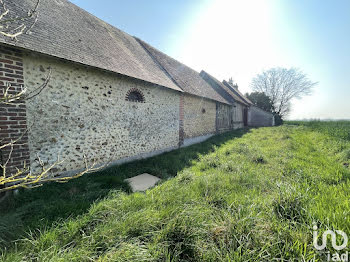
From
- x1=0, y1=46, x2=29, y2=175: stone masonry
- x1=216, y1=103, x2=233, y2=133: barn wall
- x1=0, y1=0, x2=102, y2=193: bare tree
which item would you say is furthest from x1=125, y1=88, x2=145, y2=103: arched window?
x1=216, y1=103, x2=233, y2=133: barn wall

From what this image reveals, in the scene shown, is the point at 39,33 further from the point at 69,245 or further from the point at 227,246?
the point at 227,246

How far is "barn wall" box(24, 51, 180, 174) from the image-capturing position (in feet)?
13.2

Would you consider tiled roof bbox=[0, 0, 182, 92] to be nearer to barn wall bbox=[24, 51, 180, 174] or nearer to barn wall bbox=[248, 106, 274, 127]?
barn wall bbox=[24, 51, 180, 174]

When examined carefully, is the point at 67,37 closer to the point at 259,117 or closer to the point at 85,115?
the point at 85,115

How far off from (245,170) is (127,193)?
3.42 metres

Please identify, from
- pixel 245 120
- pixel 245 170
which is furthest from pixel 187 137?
pixel 245 120

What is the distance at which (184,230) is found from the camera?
7.23 ft

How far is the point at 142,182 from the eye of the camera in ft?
→ 14.8

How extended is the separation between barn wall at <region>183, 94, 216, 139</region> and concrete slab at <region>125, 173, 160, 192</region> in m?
5.18

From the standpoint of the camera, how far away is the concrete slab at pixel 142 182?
13.6 ft

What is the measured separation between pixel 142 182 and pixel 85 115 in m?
2.75

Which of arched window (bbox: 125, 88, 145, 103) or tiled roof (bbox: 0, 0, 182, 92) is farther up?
tiled roof (bbox: 0, 0, 182, 92)
